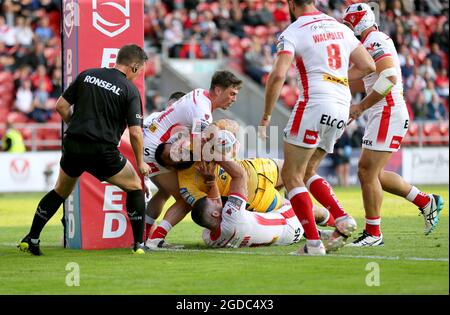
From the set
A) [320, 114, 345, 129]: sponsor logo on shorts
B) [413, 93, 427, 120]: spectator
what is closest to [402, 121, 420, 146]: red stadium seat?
[413, 93, 427, 120]: spectator

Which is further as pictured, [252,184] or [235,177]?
[252,184]

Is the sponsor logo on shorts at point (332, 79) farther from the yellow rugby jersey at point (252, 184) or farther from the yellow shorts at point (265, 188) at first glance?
the yellow shorts at point (265, 188)

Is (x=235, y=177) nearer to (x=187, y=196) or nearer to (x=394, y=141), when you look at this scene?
(x=187, y=196)

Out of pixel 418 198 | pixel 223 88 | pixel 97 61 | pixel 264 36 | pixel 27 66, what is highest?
pixel 264 36

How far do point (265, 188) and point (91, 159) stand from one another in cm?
221

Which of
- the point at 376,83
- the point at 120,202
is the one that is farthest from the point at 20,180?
the point at 376,83

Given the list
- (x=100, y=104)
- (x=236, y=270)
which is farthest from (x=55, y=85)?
(x=236, y=270)

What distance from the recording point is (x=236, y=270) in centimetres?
861

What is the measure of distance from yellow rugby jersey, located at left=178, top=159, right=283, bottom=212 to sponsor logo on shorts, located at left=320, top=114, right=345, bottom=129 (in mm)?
1683

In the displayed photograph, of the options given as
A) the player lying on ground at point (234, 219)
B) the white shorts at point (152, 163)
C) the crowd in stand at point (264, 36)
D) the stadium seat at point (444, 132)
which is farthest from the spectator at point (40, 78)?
the player lying on ground at point (234, 219)

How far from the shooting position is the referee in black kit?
10.0 m

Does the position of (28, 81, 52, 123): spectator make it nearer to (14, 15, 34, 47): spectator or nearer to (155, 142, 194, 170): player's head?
(14, 15, 34, 47): spectator

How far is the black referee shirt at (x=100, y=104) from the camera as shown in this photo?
32.9 ft
